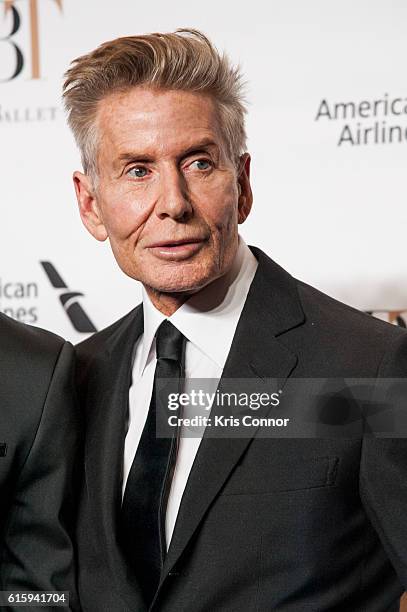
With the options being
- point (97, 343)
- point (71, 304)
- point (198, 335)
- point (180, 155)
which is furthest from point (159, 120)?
point (71, 304)

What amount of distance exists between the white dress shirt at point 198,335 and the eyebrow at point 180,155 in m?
0.14

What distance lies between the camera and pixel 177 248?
114 centimetres

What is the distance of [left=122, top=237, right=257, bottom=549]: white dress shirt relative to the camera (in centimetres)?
118

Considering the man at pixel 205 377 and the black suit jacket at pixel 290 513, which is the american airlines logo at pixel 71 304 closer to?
the man at pixel 205 377

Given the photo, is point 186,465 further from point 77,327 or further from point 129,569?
point 77,327

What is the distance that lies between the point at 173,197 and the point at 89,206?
0.21m

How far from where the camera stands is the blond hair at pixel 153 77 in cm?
114

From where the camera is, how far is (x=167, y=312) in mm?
1219

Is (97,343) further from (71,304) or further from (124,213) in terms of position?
(71,304)

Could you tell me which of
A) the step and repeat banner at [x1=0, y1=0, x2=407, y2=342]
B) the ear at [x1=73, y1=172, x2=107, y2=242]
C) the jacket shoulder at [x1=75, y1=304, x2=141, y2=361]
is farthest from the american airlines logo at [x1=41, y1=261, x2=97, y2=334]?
the ear at [x1=73, y1=172, x2=107, y2=242]

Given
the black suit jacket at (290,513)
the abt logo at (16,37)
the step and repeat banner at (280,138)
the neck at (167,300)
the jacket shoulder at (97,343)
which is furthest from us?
the abt logo at (16,37)

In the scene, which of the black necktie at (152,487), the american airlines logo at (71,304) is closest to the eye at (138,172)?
the black necktie at (152,487)

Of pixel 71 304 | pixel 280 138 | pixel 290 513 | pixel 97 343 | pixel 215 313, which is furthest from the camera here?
pixel 71 304

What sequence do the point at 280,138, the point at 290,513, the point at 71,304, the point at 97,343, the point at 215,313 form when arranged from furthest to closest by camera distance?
the point at 71,304 < the point at 280,138 < the point at 97,343 < the point at 215,313 < the point at 290,513
